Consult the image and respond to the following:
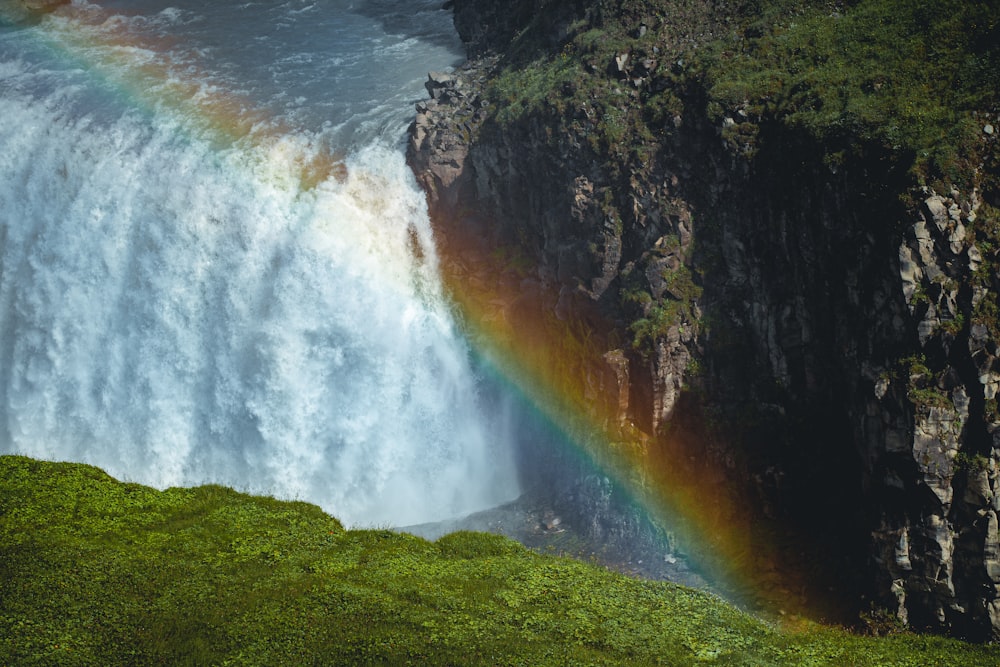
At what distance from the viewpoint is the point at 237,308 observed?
36.4 metres

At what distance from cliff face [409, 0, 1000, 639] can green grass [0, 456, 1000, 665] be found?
360cm

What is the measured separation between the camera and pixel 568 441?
33.5 m

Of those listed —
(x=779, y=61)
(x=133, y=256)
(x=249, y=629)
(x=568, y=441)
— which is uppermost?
(x=779, y=61)

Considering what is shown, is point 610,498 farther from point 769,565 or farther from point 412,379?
point 412,379

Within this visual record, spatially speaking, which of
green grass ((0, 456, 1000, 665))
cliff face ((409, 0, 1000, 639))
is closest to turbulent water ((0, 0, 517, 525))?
cliff face ((409, 0, 1000, 639))

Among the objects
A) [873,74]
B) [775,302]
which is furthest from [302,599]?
[873,74]

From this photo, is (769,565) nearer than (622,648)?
No

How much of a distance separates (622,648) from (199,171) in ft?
90.8

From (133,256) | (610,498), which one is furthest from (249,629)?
(133,256)

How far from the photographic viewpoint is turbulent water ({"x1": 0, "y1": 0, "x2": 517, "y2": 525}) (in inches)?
1385

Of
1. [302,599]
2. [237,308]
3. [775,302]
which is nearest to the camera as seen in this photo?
[302,599]

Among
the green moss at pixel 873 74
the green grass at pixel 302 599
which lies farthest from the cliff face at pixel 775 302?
the green grass at pixel 302 599

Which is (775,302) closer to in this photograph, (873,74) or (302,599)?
(873,74)

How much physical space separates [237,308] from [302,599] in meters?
18.8
